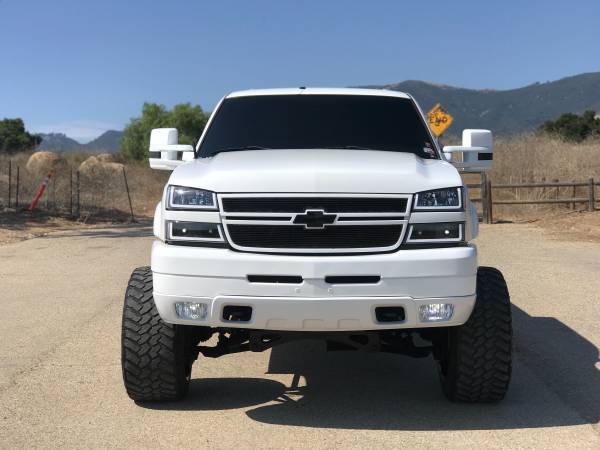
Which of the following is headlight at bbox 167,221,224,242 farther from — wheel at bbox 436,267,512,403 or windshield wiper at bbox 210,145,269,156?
wheel at bbox 436,267,512,403

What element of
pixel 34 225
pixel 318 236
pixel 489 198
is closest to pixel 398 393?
pixel 318 236

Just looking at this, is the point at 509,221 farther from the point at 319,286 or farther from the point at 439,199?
the point at 319,286

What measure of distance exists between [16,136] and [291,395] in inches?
2441

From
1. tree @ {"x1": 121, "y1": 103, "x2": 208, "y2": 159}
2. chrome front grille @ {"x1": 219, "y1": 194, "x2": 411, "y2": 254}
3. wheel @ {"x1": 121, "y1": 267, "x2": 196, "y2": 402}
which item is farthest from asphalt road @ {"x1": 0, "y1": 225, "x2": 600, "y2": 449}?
tree @ {"x1": 121, "y1": 103, "x2": 208, "y2": 159}

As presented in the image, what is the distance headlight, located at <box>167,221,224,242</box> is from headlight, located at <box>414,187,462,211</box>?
112 cm

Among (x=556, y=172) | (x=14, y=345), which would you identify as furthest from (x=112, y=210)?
(x=14, y=345)

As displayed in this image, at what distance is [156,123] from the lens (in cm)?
6269

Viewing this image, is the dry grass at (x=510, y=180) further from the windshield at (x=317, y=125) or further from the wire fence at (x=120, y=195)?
the windshield at (x=317, y=125)

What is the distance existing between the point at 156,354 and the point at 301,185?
135 centimetres

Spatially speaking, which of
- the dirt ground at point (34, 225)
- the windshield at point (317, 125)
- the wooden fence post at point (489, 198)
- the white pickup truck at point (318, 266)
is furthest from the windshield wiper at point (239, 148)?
the wooden fence post at point (489, 198)

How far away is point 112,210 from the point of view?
2458cm

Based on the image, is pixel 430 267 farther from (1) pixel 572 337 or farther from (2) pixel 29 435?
(1) pixel 572 337

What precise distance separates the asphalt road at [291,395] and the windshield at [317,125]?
1.67 meters

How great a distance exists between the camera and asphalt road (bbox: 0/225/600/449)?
14.2 feet
